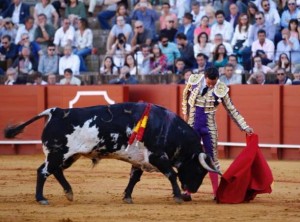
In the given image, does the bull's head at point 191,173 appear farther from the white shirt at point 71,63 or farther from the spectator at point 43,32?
the spectator at point 43,32

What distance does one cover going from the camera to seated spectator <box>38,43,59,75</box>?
1776cm

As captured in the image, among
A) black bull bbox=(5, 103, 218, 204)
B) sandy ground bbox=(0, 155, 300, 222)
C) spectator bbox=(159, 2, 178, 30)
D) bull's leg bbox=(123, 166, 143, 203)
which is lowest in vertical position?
sandy ground bbox=(0, 155, 300, 222)

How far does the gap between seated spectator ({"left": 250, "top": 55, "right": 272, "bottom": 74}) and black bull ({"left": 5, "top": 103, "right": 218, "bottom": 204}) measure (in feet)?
17.4

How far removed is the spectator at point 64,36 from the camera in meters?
18.2

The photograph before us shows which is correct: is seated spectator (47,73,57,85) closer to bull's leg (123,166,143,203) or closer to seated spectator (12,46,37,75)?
seated spectator (12,46,37,75)

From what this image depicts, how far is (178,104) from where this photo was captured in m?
16.2

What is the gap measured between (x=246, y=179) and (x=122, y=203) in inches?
48.6

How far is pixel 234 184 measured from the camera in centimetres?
1055

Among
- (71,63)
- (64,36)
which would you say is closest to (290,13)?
(71,63)

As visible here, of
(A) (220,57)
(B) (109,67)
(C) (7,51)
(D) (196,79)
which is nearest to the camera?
(D) (196,79)

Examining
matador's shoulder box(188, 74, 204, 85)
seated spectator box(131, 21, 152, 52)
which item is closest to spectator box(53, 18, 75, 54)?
seated spectator box(131, 21, 152, 52)

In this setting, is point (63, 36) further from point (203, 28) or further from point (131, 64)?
point (203, 28)

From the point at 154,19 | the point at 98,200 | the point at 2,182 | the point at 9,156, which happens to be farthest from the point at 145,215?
the point at 154,19

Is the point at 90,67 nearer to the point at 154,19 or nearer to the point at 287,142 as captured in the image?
the point at 154,19
